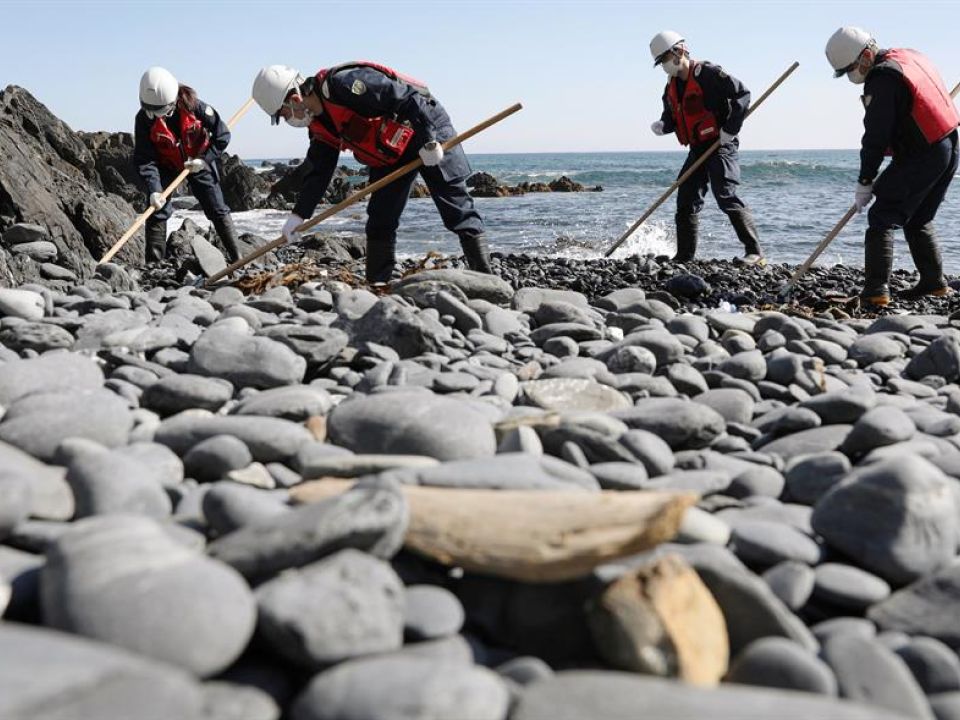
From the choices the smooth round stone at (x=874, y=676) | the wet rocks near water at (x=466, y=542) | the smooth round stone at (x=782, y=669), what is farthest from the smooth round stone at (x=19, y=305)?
the smooth round stone at (x=874, y=676)

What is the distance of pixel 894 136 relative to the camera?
19.8ft

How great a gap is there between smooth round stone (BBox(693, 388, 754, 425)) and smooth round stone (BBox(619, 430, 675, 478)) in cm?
63

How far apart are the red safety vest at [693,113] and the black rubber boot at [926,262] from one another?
2219 mm

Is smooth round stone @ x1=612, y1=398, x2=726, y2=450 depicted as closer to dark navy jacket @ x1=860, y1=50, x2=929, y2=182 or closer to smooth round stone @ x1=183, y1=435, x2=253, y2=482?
smooth round stone @ x1=183, y1=435, x2=253, y2=482

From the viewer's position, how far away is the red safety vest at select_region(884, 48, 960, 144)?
5.75m

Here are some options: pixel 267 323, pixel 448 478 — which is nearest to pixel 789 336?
pixel 267 323

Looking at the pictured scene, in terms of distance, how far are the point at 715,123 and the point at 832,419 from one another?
5867 mm

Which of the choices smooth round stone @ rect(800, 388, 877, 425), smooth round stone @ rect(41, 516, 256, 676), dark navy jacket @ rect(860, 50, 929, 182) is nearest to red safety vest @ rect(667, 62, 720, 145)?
dark navy jacket @ rect(860, 50, 929, 182)

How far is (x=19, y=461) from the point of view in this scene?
1993 millimetres

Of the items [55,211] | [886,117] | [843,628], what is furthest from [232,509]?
[55,211]

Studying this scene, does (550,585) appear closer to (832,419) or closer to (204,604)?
(204,604)

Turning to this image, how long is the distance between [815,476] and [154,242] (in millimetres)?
8160

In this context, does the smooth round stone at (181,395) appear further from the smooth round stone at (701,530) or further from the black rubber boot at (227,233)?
the black rubber boot at (227,233)

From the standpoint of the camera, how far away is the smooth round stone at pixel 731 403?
120 inches
